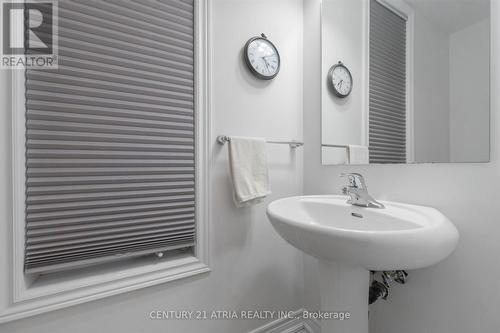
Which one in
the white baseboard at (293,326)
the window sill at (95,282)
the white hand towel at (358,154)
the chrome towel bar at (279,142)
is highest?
the chrome towel bar at (279,142)

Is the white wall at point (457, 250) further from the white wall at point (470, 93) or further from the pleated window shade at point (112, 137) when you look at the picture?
the pleated window shade at point (112, 137)

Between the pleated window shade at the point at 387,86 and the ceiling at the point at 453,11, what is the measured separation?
3.3 inches

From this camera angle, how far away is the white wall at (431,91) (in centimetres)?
83

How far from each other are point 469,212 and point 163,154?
1.22 metres

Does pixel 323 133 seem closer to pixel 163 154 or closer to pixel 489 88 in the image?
pixel 489 88

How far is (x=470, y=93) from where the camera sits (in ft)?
2.54

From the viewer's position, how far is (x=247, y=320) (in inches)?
46.8

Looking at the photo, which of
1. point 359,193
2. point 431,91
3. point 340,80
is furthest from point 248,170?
point 431,91

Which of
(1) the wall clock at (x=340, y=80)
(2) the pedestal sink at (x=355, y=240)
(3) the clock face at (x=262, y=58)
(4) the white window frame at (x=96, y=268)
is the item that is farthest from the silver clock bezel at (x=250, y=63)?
(2) the pedestal sink at (x=355, y=240)

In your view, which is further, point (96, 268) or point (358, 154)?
point (358, 154)

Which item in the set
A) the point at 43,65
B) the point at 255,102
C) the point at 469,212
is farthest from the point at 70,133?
the point at 469,212

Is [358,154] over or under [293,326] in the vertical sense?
over

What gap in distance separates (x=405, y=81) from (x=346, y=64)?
0.32m

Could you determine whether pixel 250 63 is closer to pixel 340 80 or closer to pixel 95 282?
pixel 340 80
